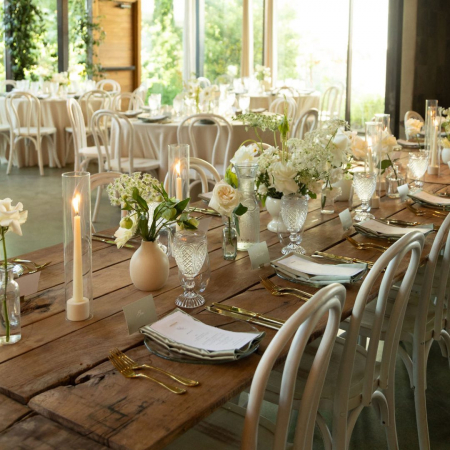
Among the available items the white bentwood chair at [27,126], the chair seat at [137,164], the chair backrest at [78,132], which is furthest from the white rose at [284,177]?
the white bentwood chair at [27,126]

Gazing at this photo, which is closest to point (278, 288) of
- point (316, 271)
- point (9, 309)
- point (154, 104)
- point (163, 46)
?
point (316, 271)

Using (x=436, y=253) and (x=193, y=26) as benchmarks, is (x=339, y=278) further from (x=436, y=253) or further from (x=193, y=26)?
(x=193, y=26)

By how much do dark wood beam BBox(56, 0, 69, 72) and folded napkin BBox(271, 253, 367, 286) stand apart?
7.97m

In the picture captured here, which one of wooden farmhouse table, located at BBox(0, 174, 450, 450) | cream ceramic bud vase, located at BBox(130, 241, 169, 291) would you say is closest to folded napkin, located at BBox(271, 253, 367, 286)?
wooden farmhouse table, located at BBox(0, 174, 450, 450)

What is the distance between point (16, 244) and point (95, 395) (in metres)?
3.94

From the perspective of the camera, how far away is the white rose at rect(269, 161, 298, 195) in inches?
87.2

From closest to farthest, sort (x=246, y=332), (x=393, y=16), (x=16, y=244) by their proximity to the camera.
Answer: (x=246, y=332) → (x=16, y=244) → (x=393, y=16)

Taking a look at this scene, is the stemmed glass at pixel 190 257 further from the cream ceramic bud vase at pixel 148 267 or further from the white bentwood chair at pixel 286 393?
the white bentwood chair at pixel 286 393

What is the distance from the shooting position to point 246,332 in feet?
5.15

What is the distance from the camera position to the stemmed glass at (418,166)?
3332 mm

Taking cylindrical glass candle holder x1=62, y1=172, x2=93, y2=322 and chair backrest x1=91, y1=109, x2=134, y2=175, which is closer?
cylindrical glass candle holder x1=62, y1=172, x2=93, y2=322

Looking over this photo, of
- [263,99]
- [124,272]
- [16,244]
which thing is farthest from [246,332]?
[263,99]

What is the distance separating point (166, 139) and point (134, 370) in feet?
14.1

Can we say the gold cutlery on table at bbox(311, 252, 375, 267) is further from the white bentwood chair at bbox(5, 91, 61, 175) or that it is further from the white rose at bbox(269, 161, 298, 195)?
the white bentwood chair at bbox(5, 91, 61, 175)
